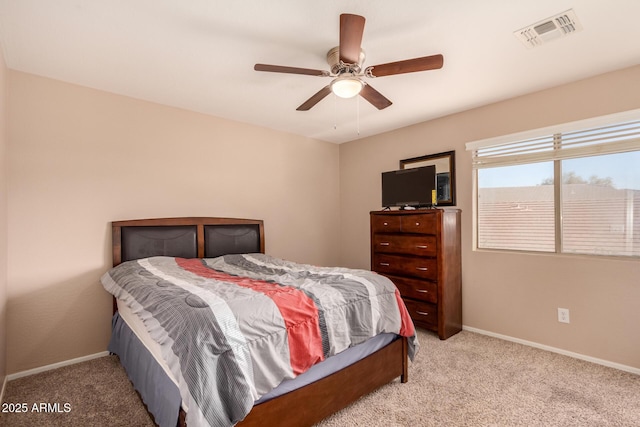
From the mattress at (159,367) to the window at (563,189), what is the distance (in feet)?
6.27

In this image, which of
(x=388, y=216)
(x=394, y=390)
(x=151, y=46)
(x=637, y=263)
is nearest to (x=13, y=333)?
(x=151, y=46)

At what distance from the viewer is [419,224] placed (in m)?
3.29

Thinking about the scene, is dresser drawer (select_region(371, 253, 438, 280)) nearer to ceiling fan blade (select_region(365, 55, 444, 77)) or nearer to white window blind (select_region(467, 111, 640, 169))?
white window blind (select_region(467, 111, 640, 169))

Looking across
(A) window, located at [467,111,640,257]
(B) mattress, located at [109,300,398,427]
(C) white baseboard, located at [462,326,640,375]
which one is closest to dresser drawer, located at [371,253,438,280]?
(A) window, located at [467,111,640,257]

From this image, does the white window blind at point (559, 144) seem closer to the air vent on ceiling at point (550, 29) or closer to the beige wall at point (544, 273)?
the beige wall at point (544, 273)

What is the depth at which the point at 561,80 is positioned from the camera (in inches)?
107

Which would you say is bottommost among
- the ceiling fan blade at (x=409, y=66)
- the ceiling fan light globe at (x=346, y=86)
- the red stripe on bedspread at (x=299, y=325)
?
the red stripe on bedspread at (x=299, y=325)

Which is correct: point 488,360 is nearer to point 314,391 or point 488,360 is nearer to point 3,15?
point 314,391

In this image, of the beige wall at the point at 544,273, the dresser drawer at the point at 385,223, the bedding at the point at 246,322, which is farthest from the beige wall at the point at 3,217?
the beige wall at the point at 544,273

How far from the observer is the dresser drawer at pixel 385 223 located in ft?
11.5

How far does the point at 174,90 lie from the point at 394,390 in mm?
3086

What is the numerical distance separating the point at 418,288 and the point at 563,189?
1.63m

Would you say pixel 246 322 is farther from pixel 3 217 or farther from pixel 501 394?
pixel 3 217

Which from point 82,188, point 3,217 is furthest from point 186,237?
point 3,217
